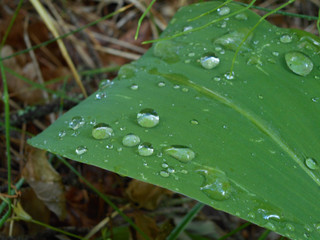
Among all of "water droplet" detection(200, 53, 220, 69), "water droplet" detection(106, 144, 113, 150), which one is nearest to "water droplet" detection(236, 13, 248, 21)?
"water droplet" detection(200, 53, 220, 69)

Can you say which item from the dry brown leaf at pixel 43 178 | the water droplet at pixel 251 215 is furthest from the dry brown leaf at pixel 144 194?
the water droplet at pixel 251 215

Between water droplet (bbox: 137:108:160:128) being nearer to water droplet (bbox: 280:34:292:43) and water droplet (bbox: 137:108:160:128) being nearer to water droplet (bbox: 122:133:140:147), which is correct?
water droplet (bbox: 122:133:140:147)

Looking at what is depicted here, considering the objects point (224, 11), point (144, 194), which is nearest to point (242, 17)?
point (224, 11)

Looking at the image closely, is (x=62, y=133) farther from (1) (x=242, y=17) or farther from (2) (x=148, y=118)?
(1) (x=242, y=17)

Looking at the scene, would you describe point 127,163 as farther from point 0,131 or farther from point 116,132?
point 0,131

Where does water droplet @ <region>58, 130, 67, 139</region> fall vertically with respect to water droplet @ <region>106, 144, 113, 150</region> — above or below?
below

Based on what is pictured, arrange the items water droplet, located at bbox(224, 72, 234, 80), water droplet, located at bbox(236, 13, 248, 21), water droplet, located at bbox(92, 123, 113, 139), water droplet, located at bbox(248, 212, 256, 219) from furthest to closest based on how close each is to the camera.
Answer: water droplet, located at bbox(236, 13, 248, 21), water droplet, located at bbox(224, 72, 234, 80), water droplet, located at bbox(92, 123, 113, 139), water droplet, located at bbox(248, 212, 256, 219)
